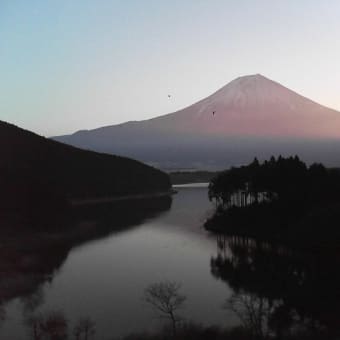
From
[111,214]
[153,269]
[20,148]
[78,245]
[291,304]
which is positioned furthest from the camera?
[20,148]

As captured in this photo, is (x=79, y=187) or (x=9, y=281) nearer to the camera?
(x=9, y=281)

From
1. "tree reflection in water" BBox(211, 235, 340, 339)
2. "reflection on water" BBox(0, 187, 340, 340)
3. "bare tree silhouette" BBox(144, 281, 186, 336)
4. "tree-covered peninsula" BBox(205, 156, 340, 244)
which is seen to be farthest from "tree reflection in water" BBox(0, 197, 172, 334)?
"tree-covered peninsula" BBox(205, 156, 340, 244)

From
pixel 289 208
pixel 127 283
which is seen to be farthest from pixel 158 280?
pixel 289 208

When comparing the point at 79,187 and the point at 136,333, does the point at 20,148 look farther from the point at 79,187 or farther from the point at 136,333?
the point at 136,333

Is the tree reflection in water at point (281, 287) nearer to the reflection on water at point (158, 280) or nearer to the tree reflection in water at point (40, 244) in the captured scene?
the reflection on water at point (158, 280)

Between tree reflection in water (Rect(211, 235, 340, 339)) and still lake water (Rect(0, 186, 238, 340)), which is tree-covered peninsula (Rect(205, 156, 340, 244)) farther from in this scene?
still lake water (Rect(0, 186, 238, 340))

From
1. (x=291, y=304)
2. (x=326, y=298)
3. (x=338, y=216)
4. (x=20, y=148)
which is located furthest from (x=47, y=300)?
(x=20, y=148)

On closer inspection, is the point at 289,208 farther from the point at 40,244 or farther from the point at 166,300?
the point at 166,300
